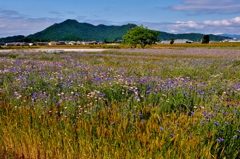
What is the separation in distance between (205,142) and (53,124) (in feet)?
8.00

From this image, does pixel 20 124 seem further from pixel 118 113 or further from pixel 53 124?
pixel 118 113

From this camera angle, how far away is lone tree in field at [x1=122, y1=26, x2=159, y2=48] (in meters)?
65.2

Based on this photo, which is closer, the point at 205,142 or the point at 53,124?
the point at 205,142

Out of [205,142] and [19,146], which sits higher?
[205,142]

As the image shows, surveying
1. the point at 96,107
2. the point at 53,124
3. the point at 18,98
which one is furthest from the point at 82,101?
the point at 18,98

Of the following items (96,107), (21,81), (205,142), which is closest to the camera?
(205,142)

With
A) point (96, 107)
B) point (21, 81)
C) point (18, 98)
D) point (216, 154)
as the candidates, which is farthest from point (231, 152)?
point (21, 81)

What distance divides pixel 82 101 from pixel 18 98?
1.34 m

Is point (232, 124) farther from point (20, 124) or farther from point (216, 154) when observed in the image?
point (20, 124)

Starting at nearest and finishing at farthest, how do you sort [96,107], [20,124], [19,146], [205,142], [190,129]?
[205,142] < [190,129] < [19,146] < [20,124] < [96,107]

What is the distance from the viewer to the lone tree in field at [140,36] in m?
65.2

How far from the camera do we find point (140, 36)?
6462 centimetres

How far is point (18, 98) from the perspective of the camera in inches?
204

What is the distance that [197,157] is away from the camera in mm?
3098
